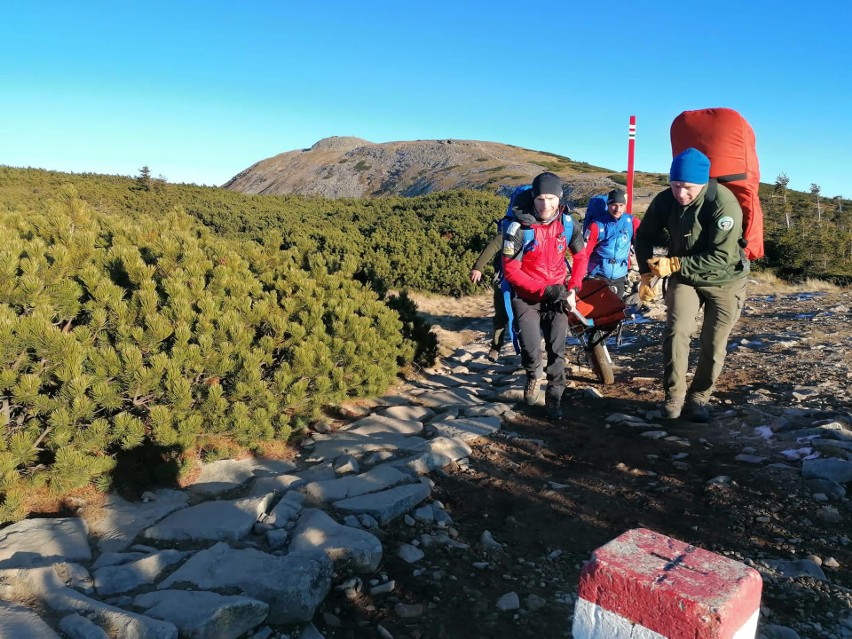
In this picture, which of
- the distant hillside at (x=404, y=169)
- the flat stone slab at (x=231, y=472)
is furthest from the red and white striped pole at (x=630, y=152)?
the distant hillside at (x=404, y=169)

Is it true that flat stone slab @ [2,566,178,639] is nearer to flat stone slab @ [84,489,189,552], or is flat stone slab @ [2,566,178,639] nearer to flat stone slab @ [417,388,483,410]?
flat stone slab @ [84,489,189,552]

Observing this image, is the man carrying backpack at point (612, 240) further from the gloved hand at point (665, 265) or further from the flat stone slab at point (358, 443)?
the flat stone slab at point (358, 443)

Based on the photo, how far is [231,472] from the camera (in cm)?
386

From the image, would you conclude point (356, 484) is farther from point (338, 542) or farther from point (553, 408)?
point (553, 408)

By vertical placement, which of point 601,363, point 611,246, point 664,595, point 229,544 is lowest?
point 229,544

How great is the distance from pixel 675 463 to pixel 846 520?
993 millimetres

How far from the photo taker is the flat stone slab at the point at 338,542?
9.26 feet

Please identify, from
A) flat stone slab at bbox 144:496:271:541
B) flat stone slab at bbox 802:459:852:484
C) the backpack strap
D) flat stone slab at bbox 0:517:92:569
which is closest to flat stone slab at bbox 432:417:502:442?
flat stone slab at bbox 144:496:271:541

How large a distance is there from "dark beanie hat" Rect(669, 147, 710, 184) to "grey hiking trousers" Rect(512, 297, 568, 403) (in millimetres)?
1412

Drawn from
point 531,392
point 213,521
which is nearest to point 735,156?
point 531,392

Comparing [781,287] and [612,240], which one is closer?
[612,240]

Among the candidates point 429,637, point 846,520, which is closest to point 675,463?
point 846,520

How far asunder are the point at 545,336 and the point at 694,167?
1.75 meters

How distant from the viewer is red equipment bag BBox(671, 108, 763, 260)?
13.9 ft
